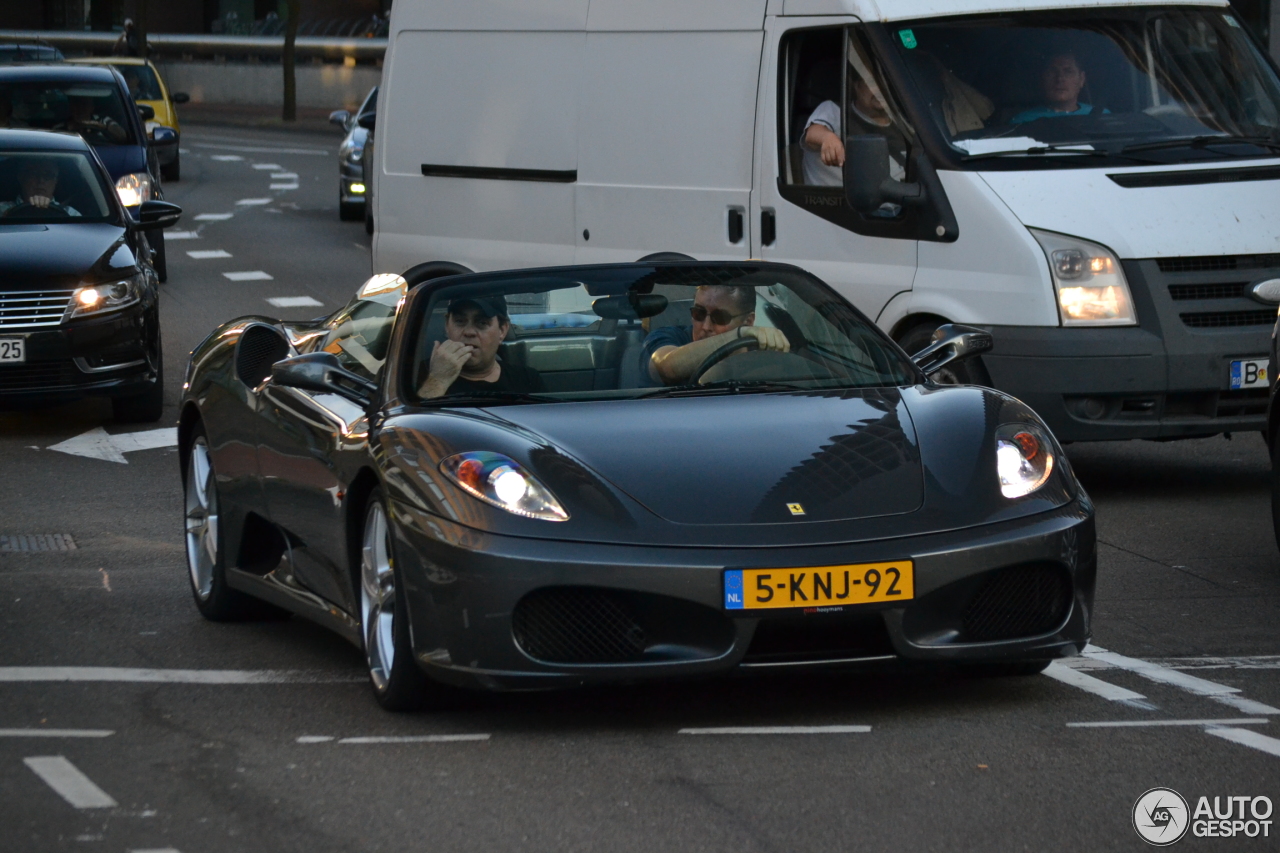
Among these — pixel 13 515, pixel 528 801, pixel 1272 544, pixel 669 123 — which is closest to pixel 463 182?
pixel 669 123

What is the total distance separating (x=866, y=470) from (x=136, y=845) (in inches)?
83.2

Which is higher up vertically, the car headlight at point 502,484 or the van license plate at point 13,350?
the car headlight at point 502,484

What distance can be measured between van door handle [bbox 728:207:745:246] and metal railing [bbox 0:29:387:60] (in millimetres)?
37381

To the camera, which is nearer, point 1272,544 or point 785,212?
point 1272,544

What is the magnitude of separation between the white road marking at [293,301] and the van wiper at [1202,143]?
10263mm

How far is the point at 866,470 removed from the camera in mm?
5844

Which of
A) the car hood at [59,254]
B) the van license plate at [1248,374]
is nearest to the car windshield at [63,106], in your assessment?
the car hood at [59,254]

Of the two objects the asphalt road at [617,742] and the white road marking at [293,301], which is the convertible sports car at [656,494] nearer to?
the asphalt road at [617,742]

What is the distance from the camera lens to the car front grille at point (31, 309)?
12469mm

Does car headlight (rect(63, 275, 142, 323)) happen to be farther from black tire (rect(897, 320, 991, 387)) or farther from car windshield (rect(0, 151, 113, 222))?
black tire (rect(897, 320, 991, 387))

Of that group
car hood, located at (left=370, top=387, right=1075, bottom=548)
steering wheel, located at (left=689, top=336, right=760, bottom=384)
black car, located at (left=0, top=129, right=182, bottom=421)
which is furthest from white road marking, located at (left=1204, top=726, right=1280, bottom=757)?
black car, located at (left=0, top=129, right=182, bottom=421)

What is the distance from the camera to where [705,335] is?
682cm

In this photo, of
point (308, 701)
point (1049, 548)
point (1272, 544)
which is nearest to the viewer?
point (1049, 548)

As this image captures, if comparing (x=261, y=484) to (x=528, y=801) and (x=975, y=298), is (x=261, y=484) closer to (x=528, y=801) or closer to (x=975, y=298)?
(x=528, y=801)
